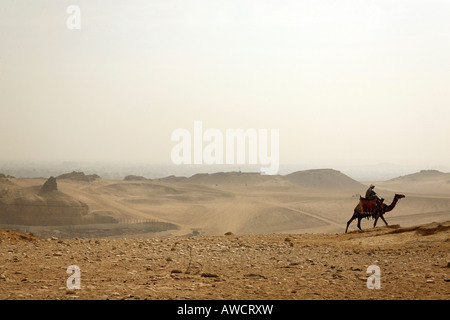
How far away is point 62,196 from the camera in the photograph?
217ft

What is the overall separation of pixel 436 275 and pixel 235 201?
75391 mm

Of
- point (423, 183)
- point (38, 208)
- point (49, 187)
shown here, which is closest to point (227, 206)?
point (49, 187)

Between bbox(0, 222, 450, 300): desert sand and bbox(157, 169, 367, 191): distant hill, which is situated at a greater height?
bbox(0, 222, 450, 300): desert sand

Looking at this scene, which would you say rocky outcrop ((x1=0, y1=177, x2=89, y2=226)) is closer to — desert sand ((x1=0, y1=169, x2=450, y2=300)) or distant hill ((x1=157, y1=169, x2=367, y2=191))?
desert sand ((x1=0, y1=169, x2=450, y2=300))

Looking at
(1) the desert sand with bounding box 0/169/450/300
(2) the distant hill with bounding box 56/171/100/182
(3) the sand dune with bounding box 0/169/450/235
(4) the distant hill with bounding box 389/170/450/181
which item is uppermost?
(1) the desert sand with bounding box 0/169/450/300

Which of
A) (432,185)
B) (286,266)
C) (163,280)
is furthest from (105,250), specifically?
(432,185)

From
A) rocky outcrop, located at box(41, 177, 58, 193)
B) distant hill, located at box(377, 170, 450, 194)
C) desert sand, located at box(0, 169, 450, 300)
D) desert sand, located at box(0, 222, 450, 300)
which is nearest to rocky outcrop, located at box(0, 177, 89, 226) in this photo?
rocky outcrop, located at box(41, 177, 58, 193)

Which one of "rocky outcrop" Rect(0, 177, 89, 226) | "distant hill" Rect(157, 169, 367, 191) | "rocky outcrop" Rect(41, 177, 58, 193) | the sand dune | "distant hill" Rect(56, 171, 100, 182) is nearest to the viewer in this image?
"rocky outcrop" Rect(0, 177, 89, 226)

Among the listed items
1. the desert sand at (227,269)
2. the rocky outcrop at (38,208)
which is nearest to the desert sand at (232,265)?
the desert sand at (227,269)

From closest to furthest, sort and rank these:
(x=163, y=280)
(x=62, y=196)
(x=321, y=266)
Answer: (x=163, y=280) → (x=321, y=266) → (x=62, y=196)

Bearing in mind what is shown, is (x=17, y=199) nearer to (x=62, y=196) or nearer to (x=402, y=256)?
(x=62, y=196)

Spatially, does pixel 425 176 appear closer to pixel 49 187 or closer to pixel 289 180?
pixel 289 180

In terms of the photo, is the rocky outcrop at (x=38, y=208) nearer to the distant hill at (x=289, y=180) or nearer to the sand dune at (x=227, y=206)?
the sand dune at (x=227, y=206)
